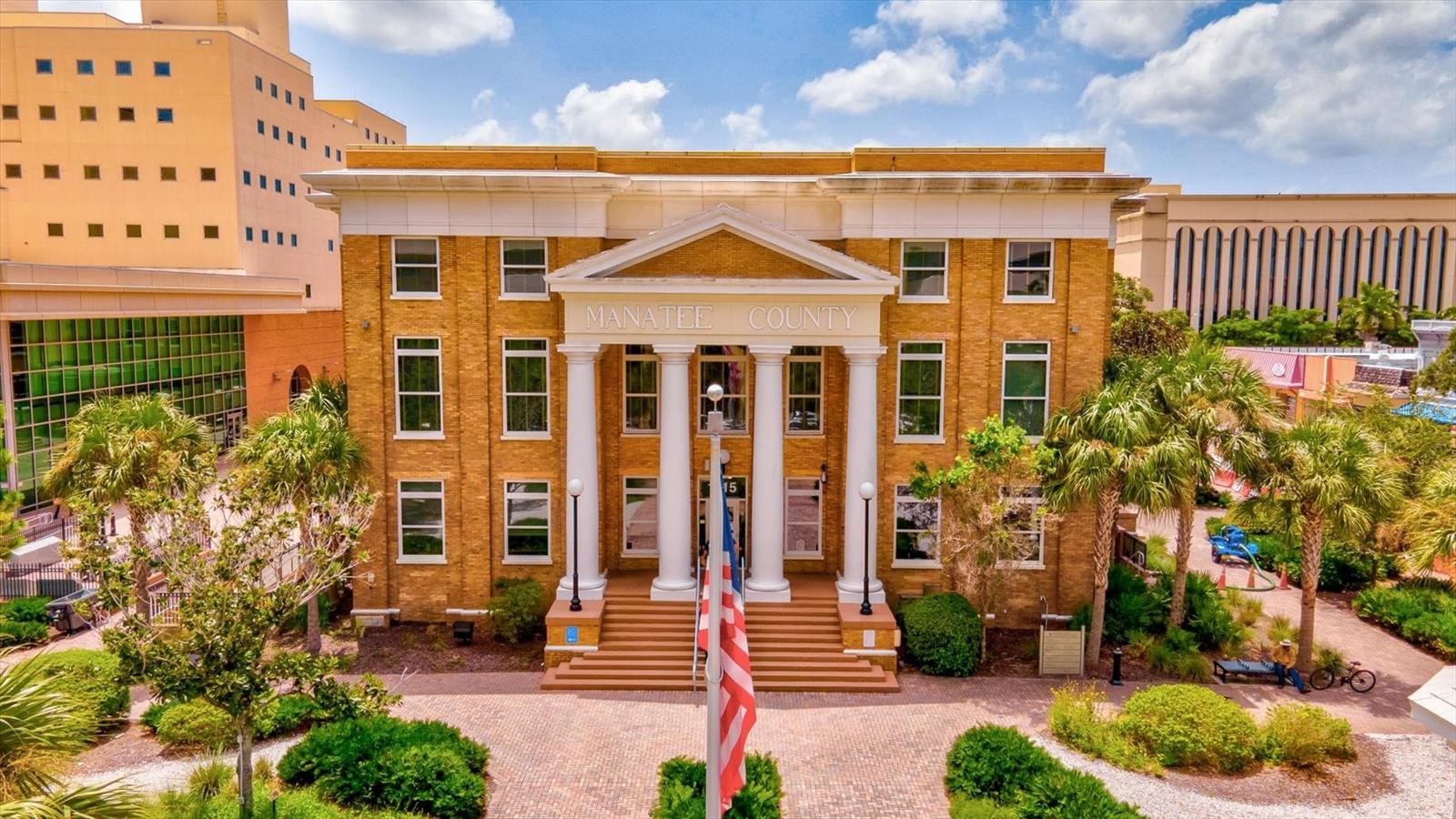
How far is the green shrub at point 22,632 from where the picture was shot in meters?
21.7

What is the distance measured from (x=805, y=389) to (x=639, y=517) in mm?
5829

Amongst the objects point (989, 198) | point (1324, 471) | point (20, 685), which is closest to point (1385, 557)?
point (1324, 471)

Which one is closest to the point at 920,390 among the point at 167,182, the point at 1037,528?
the point at 1037,528

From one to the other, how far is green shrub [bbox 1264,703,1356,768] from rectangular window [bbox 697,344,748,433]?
1363 centimetres

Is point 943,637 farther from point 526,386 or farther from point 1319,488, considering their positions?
point 526,386

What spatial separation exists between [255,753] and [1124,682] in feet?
60.1

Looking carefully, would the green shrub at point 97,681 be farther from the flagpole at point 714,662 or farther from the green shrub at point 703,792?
the flagpole at point 714,662

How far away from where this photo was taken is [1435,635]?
22.3 metres

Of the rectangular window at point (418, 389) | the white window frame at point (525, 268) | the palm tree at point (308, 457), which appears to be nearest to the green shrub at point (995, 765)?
the palm tree at point (308, 457)

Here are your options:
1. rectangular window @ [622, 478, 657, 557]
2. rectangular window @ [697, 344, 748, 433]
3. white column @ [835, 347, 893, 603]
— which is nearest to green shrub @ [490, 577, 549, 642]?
rectangular window @ [622, 478, 657, 557]

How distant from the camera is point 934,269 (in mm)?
23172

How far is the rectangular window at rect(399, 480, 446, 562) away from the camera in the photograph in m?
23.6

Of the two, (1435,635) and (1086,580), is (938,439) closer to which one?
(1086,580)

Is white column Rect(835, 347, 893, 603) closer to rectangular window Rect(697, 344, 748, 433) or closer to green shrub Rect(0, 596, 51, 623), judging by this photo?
rectangular window Rect(697, 344, 748, 433)
